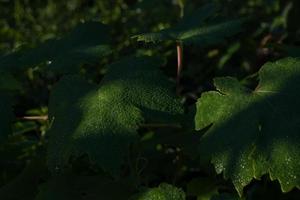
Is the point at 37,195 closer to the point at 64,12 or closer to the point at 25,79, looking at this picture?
the point at 25,79

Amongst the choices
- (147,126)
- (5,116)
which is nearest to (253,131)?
(147,126)

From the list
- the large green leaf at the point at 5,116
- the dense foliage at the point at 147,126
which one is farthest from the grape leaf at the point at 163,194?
the large green leaf at the point at 5,116

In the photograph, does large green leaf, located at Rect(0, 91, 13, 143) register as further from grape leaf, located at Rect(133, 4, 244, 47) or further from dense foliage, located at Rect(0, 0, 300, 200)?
grape leaf, located at Rect(133, 4, 244, 47)

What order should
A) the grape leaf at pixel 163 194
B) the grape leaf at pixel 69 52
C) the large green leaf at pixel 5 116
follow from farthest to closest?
the grape leaf at pixel 69 52, the large green leaf at pixel 5 116, the grape leaf at pixel 163 194

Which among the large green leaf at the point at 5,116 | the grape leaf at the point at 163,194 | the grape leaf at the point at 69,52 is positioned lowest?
the grape leaf at the point at 163,194

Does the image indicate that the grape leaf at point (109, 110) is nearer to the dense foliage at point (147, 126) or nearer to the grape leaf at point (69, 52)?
the dense foliage at point (147, 126)

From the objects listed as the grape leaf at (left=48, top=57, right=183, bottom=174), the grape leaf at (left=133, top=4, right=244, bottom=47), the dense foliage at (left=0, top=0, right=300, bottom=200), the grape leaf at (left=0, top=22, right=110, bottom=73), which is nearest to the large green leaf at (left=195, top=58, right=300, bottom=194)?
the dense foliage at (left=0, top=0, right=300, bottom=200)
